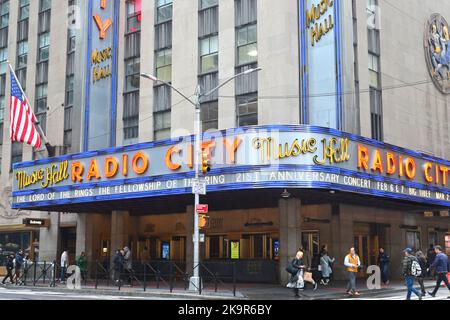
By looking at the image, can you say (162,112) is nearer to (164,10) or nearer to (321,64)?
(164,10)

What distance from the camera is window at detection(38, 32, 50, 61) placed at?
44.9 m

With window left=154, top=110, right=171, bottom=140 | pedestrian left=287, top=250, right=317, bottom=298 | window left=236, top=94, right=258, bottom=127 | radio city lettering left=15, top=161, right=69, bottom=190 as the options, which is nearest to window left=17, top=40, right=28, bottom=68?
radio city lettering left=15, top=161, right=69, bottom=190

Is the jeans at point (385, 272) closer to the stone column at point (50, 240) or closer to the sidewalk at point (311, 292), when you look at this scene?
the sidewalk at point (311, 292)

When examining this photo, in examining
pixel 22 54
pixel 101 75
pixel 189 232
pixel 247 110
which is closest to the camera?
pixel 247 110

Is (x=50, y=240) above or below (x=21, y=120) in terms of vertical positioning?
below

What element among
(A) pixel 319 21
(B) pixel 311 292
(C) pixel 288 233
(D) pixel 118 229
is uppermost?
(A) pixel 319 21

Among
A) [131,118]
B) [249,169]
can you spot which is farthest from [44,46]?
[249,169]

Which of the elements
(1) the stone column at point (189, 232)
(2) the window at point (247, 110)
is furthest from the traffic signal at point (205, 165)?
(1) the stone column at point (189, 232)

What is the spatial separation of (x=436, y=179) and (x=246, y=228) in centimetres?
1052

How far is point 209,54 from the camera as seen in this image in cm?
3406

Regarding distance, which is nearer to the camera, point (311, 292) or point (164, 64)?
point (311, 292)

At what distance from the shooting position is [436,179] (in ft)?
108

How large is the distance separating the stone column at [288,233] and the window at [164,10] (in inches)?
536

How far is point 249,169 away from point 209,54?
10.0m
